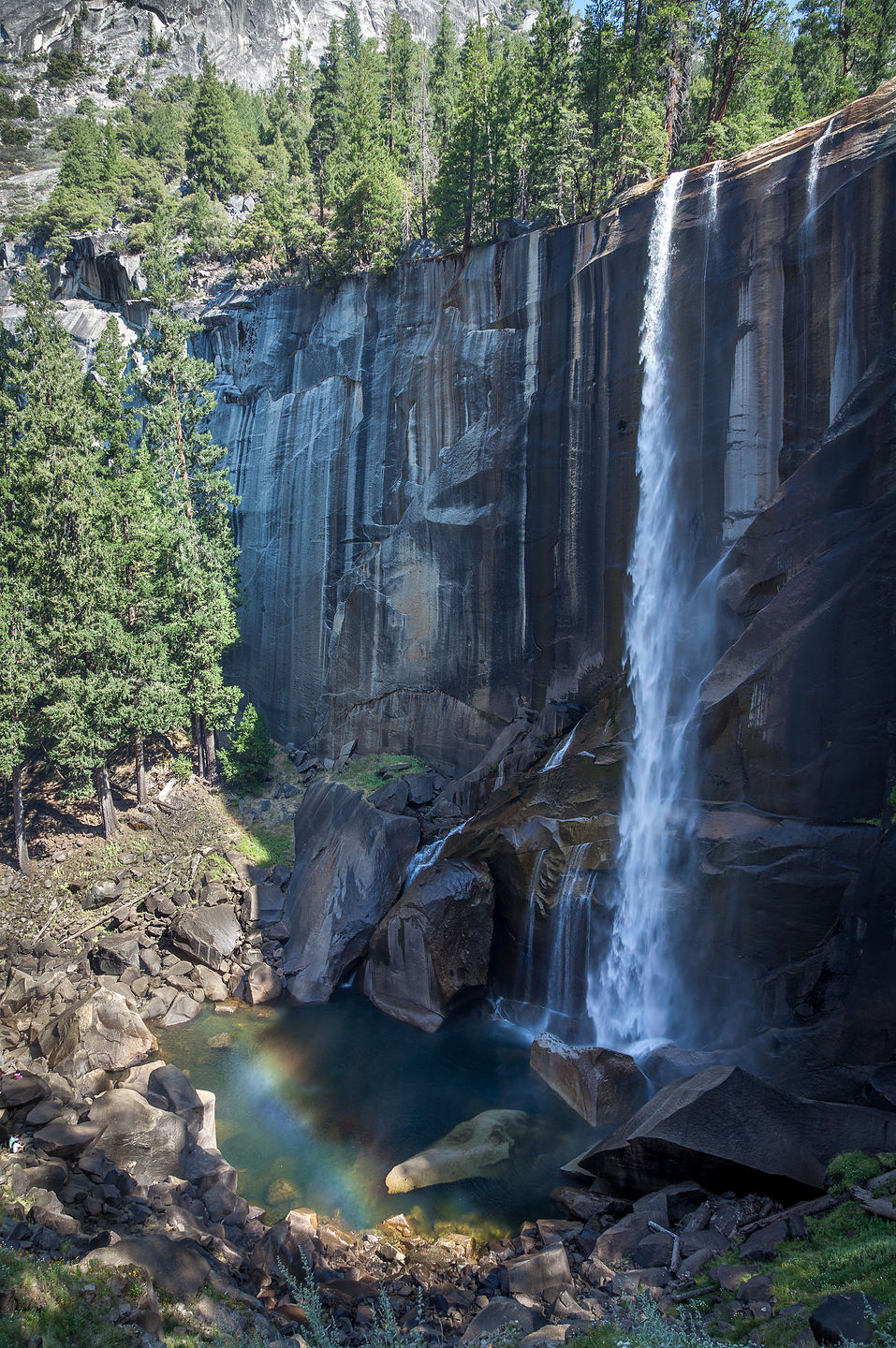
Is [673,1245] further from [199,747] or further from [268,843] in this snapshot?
[199,747]

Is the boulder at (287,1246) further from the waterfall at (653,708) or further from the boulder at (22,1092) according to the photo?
the waterfall at (653,708)

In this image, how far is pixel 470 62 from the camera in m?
29.1

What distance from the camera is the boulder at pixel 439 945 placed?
17.1 m

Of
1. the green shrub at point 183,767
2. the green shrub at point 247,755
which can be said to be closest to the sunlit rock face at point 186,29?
the green shrub at point 247,755

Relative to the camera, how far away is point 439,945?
56.2 feet

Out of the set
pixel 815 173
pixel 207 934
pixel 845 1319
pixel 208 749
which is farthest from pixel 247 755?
pixel 845 1319

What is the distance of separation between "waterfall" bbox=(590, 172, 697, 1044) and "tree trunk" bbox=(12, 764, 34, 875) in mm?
15201

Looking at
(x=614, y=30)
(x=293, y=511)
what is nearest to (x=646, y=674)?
(x=293, y=511)

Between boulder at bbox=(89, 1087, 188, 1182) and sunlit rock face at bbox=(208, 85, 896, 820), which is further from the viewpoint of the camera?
sunlit rock face at bbox=(208, 85, 896, 820)

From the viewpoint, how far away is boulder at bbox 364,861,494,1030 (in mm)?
17141

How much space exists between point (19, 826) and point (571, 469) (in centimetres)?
1765

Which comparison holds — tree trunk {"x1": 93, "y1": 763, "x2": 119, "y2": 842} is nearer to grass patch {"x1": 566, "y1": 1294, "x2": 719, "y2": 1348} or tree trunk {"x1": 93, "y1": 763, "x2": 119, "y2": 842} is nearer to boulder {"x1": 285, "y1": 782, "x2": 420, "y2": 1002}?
boulder {"x1": 285, "y1": 782, "x2": 420, "y2": 1002}

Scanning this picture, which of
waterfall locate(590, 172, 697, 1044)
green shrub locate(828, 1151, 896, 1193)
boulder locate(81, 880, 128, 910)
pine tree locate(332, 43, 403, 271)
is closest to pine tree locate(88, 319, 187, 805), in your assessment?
boulder locate(81, 880, 128, 910)

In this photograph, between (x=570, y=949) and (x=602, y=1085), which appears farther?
(x=570, y=949)
